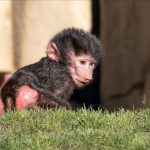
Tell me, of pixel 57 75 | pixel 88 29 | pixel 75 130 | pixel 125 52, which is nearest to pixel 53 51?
pixel 57 75

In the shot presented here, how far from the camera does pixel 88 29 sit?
49.6 feet

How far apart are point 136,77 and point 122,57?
0.40 meters

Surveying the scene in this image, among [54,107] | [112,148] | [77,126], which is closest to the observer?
[112,148]

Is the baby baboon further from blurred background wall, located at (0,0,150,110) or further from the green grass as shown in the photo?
blurred background wall, located at (0,0,150,110)

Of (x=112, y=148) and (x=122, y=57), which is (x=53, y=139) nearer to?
(x=112, y=148)

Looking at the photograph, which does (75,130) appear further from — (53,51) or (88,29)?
(88,29)

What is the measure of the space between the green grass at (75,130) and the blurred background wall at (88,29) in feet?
18.8

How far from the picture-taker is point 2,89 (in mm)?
10516

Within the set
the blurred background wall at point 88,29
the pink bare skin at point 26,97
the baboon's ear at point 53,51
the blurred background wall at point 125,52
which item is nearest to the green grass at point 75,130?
the pink bare skin at point 26,97

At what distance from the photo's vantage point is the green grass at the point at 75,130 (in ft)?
26.4

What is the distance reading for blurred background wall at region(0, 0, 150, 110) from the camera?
49.4 ft

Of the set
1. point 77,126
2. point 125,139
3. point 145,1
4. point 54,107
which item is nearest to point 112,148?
point 125,139

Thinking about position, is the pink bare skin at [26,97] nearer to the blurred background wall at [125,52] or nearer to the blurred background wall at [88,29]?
the blurred background wall at [125,52]

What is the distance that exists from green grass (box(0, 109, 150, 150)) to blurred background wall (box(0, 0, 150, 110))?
5734 mm
